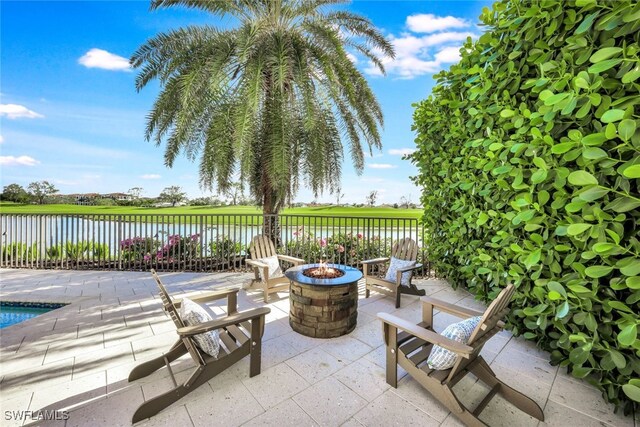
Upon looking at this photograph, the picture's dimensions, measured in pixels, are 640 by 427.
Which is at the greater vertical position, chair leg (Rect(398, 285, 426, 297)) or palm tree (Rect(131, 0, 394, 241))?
palm tree (Rect(131, 0, 394, 241))

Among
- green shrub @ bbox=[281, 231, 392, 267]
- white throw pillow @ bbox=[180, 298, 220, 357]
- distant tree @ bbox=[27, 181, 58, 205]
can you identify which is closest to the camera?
white throw pillow @ bbox=[180, 298, 220, 357]

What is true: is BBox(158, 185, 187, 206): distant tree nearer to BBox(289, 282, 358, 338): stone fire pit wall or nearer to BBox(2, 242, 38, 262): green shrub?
BBox(2, 242, 38, 262): green shrub

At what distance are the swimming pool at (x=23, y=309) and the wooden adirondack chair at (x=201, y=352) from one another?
3030 mm

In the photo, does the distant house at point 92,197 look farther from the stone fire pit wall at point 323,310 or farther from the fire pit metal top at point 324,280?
the stone fire pit wall at point 323,310

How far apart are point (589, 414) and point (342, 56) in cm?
549

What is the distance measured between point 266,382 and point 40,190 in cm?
2109

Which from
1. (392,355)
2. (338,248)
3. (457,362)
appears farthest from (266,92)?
(457,362)

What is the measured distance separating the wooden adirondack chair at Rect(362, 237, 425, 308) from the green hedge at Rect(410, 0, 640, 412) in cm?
96

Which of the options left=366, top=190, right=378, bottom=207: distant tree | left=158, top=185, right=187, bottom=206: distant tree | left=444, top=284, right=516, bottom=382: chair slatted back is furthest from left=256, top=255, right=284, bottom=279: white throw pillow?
left=158, top=185, right=187, bottom=206: distant tree

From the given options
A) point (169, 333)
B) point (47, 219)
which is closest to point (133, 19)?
point (47, 219)

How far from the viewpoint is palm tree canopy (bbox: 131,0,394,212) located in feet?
14.5

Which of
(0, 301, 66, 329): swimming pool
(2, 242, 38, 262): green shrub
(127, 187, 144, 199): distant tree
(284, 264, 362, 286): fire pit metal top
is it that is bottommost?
(0, 301, 66, 329): swimming pool

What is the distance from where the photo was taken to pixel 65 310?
355 cm

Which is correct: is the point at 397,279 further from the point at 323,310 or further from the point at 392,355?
the point at 392,355
